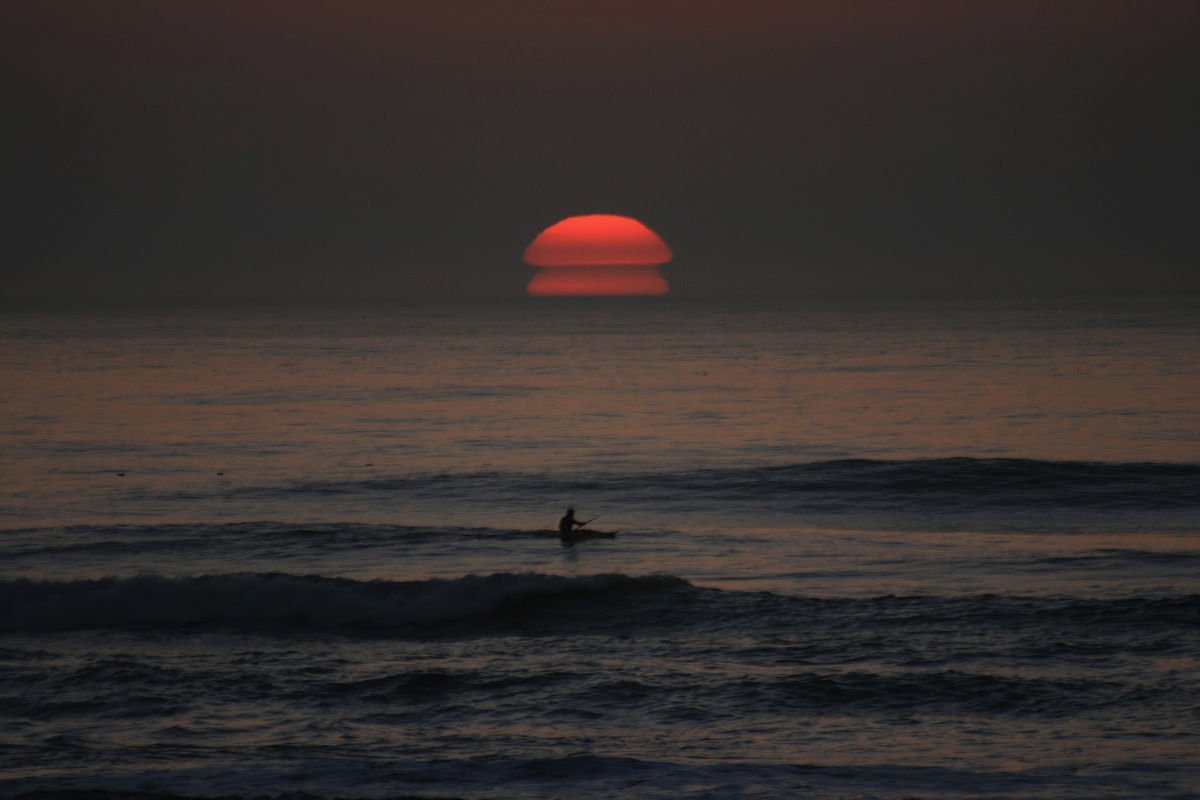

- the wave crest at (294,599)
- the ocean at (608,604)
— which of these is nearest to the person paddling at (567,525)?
the ocean at (608,604)

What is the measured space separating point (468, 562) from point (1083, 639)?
40.9ft

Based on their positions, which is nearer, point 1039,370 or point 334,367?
point 1039,370

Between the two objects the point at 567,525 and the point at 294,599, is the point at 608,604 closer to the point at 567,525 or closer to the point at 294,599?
the point at 294,599

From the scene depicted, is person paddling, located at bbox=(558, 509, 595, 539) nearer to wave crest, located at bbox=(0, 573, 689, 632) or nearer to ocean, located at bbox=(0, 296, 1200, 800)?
ocean, located at bbox=(0, 296, 1200, 800)

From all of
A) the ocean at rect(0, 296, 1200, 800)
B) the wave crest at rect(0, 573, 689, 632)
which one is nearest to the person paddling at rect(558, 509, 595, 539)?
the ocean at rect(0, 296, 1200, 800)

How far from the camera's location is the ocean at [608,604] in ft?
46.3

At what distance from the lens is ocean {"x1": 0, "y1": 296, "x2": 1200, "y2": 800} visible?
1411 cm

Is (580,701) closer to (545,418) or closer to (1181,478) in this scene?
(1181,478)

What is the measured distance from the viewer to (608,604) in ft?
72.4

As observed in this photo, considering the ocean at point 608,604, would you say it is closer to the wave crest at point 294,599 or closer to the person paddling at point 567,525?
the wave crest at point 294,599

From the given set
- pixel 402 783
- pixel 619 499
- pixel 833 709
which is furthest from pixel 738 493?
pixel 402 783

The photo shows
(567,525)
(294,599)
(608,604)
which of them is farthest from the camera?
(567,525)

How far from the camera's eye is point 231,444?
1842 inches

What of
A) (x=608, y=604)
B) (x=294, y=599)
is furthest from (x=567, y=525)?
(x=294, y=599)
